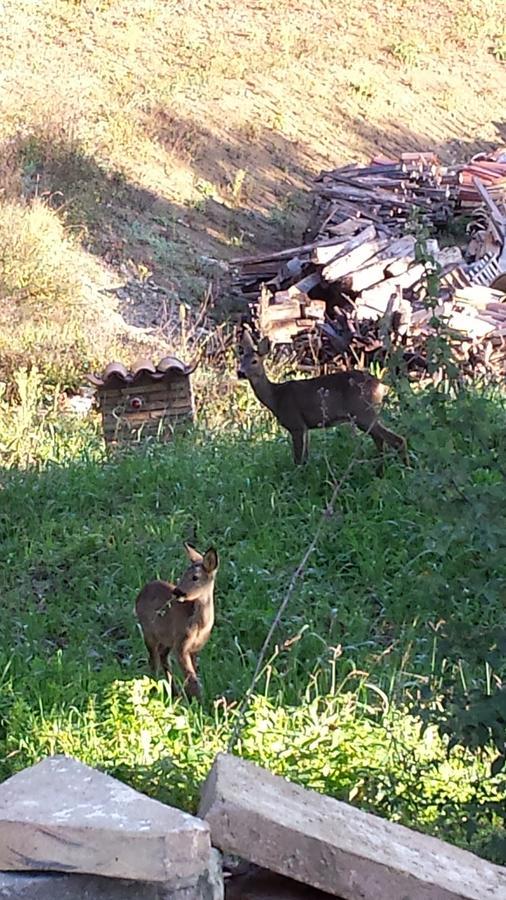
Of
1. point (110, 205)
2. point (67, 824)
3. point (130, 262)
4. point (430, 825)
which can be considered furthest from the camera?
point (110, 205)

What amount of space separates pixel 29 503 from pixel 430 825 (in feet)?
15.1

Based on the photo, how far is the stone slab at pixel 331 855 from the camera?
345 centimetres

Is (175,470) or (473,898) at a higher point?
(473,898)

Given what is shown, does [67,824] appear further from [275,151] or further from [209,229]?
[275,151]

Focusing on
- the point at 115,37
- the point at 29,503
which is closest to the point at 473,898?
the point at 29,503

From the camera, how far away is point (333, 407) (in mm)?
8531

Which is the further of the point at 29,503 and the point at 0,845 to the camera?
the point at 29,503

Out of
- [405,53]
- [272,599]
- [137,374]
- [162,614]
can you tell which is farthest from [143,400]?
[405,53]

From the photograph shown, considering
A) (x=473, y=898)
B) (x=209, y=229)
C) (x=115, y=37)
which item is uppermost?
(x=473, y=898)

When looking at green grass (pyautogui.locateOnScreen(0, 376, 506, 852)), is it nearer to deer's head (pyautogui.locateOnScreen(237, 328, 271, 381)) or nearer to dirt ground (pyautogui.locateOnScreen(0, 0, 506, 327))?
deer's head (pyautogui.locateOnScreen(237, 328, 271, 381))

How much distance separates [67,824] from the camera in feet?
11.1

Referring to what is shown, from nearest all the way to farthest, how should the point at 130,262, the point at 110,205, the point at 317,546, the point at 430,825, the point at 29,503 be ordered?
the point at 430,825
the point at 317,546
the point at 29,503
the point at 130,262
the point at 110,205

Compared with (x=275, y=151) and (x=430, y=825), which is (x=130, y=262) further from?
(x=430, y=825)

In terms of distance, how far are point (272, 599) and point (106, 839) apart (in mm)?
3564
